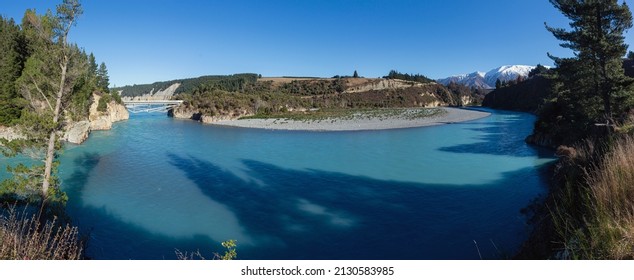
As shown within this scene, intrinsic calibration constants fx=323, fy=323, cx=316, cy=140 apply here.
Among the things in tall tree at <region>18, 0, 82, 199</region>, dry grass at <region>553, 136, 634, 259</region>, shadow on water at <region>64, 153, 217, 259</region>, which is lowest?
shadow on water at <region>64, 153, 217, 259</region>

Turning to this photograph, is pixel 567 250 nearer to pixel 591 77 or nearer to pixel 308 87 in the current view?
pixel 591 77

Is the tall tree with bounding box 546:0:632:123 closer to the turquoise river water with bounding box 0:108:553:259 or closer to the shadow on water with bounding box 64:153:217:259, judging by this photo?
the turquoise river water with bounding box 0:108:553:259

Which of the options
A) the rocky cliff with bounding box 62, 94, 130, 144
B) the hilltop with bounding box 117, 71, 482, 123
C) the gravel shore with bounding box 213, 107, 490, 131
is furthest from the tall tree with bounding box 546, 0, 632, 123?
the hilltop with bounding box 117, 71, 482, 123

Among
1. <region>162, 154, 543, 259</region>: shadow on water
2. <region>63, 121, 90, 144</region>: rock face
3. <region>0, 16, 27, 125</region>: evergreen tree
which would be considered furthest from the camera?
<region>63, 121, 90, 144</region>: rock face

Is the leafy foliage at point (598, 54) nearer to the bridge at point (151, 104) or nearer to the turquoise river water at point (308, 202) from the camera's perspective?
the turquoise river water at point (308, 202)

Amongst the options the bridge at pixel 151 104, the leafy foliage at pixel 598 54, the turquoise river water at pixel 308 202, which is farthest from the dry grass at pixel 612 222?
the bridge at pixel 151 104

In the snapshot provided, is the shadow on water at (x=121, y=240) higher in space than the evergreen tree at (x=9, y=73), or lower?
lower
